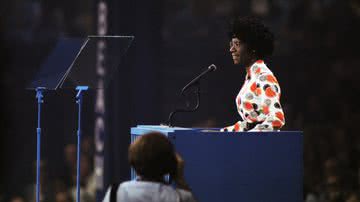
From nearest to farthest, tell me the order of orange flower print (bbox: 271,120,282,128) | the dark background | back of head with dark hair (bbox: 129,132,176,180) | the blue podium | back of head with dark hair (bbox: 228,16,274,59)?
1. back of head with dark hair (bbox: 129,132,176,180)
2. the blue podium
3. orange flower print (bbox: 271,120,282,128)
4. back of head with dark hair (bbox: 228,16,274,59)
5. the dark background

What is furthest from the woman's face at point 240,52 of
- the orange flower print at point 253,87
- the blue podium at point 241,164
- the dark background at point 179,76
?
the dark background at point 179,76

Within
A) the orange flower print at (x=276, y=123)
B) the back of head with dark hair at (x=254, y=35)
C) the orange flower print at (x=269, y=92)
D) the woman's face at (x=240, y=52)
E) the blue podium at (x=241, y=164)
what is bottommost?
the blue podium at (x=241, y=164)

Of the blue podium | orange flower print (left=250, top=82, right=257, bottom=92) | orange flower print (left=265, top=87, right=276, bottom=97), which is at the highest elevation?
orange flower print (left=250, top=82, right=257, bottom=92)

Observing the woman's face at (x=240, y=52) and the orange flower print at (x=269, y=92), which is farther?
the woman's face at (x=240, y=52)

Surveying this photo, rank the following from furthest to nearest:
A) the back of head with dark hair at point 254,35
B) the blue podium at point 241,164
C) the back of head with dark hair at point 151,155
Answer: the back of head with dark hair at point 254,35
the blue podium at point 241,164
the back of head with dark hair at point 151,155

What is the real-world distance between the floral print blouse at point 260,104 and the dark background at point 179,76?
2455 millimetres

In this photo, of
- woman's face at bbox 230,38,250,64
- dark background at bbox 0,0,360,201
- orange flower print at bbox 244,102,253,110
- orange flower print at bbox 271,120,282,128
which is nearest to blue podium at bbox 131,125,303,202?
orange flower print at bbox 271,120,282,128

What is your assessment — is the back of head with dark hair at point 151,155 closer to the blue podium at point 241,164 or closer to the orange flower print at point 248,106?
the blue podium at point 241,164

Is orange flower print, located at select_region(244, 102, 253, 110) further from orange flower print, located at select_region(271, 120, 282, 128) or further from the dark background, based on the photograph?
the dark background

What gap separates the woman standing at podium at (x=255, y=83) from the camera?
363cm

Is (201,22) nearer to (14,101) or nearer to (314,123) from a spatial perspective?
(314,123)

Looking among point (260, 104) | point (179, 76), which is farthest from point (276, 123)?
point (179, 76)

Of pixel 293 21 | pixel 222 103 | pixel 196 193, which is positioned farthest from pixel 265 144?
pixel 293 21

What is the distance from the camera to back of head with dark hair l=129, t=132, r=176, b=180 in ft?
Answer: 8.66
